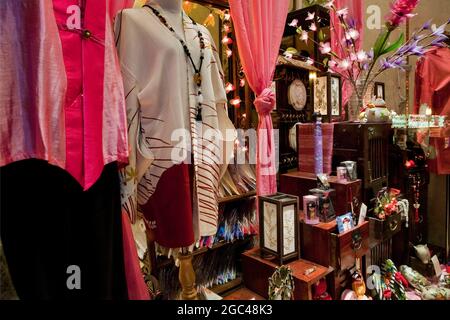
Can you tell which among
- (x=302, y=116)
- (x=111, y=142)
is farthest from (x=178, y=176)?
(x=302, y=116)

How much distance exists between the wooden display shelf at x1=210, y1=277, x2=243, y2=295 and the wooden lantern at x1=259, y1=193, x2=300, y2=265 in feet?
1.27

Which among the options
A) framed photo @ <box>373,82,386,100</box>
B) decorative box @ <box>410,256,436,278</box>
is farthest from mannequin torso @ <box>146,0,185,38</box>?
decorative box @ <box>410,256,436,278</box>

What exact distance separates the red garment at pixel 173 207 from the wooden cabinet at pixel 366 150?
3.38 feet

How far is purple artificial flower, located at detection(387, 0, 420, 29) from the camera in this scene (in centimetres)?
170

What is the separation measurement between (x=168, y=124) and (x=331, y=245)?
0.96m

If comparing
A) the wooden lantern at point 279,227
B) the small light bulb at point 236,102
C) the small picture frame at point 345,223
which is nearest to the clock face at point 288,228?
the wooden lantern at point 279,227

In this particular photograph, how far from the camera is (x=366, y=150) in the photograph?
162 centimetres

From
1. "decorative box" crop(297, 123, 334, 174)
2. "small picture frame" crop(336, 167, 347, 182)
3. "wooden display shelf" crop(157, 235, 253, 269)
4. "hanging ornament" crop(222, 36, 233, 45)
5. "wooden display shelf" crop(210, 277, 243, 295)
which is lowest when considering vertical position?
"wooden display shelf" crop(210, 277, 243, 295)

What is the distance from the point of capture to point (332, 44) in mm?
2307

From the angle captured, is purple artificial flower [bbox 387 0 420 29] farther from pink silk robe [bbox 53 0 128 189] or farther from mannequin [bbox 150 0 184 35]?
pink silk robe [bbox 53 0 128 189]

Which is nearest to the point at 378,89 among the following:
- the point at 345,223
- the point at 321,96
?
the point at 321,96

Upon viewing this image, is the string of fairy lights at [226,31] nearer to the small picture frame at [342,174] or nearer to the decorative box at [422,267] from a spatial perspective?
the small picture frame at [342,174]

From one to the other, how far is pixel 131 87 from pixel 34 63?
11.9 inches
